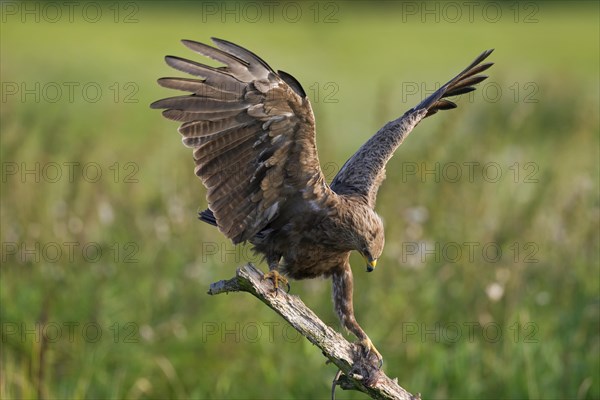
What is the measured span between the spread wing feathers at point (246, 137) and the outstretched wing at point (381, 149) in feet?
1.43

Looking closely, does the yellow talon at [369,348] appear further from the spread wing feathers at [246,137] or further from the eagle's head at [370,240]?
the spread wing feathers at [246,137]

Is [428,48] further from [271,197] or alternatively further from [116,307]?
[271,197]

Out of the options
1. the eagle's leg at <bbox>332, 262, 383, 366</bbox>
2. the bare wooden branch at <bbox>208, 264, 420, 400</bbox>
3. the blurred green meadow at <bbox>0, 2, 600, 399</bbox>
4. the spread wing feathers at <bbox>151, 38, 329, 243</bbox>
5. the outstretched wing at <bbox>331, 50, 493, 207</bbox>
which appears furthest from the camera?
the blurred green meadow at <bbox>0, 2, 600, 399</bbox>

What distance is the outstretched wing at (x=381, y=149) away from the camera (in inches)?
137

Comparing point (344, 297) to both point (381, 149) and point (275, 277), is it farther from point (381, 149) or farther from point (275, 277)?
point (381, 149)

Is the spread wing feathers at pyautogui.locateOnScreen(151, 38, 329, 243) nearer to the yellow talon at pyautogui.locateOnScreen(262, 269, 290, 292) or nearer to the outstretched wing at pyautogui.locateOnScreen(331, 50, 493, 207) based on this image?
the yellow talon at pyautogui.locateOnScreen(262, 269, 290, 292)

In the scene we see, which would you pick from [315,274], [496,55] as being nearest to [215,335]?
[315,274]

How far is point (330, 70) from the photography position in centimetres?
1377

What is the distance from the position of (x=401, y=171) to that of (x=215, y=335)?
1.62m

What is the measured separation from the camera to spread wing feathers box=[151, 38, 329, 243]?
2.84 metres

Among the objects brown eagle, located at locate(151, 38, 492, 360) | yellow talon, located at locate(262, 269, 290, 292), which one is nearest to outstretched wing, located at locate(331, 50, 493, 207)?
brown eagle, located at locate(151, 38, 492, 360)

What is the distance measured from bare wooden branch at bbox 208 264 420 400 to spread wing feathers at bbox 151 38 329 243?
299 millimetres

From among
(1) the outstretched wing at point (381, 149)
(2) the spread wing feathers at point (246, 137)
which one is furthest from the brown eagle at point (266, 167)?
(1) the outstretched wing at point (381, 149)

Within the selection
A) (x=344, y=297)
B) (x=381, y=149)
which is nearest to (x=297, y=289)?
(x=381, y=149)
